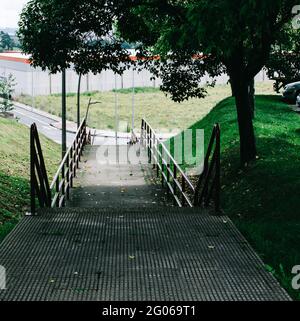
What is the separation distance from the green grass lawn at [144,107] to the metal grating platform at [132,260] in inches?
1845

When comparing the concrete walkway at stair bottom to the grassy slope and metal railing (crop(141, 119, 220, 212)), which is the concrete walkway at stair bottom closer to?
metal railing (crop(141, 119, 220, 212))

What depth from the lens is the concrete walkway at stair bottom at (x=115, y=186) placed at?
1362 centimetres

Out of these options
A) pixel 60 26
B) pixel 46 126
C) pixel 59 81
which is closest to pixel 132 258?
pixel 60 26

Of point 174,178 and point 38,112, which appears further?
point 38,112

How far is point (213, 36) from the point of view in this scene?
33.6 feet

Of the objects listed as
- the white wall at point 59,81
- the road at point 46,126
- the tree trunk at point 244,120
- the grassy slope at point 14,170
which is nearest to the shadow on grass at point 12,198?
the grassy slope at point 14,170

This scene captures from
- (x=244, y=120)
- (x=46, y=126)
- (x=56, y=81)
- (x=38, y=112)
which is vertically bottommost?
(x=46, y=126)

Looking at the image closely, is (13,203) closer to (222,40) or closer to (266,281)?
(222,40)

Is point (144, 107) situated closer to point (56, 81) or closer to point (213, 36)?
point (56, 81)

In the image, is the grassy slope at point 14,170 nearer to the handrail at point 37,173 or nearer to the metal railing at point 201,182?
the handrail at point 37,173

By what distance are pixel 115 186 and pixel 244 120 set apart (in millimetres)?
3723

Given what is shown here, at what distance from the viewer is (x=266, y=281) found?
579 centimetres

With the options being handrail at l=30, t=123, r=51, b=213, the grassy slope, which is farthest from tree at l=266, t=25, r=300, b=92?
handrail at l=30, t=123, r=51, b=213
